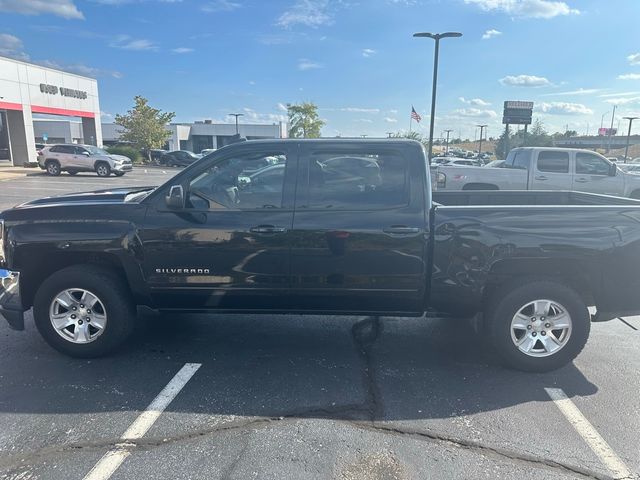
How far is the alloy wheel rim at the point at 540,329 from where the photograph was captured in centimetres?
378

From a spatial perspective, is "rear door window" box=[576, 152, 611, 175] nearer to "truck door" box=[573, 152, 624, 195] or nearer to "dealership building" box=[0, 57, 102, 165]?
"truck door" box=[573, 152, 624, 195]

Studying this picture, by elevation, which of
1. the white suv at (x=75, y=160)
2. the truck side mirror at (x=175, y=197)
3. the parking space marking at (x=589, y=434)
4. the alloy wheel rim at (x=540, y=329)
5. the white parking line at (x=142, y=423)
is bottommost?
the parking space marking at (x=589, y=434)

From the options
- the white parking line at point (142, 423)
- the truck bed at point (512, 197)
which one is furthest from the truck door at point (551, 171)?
the white parking line at point (142, 423)

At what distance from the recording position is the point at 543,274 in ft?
12.5

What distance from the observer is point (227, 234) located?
3732 millimetres

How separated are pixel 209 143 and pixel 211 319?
6995 cm

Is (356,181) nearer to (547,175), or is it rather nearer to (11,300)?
(11,300)

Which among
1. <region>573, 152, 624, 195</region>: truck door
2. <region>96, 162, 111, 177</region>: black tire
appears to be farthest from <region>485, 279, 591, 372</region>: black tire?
<region>96, 162, 111, 177</region>: black tire

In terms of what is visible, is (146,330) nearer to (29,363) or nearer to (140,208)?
(29,363)

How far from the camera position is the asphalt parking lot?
2.69 meters

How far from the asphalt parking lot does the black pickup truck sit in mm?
392

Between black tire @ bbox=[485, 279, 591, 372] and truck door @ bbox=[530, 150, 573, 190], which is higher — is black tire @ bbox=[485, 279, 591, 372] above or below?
below

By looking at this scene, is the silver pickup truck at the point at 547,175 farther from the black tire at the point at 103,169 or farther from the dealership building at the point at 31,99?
the dealership building at the point at 31,99

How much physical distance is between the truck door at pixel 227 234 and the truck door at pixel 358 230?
0.14 m
